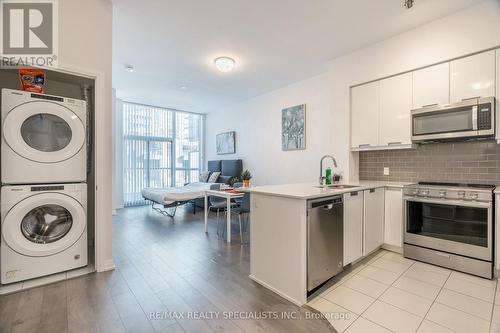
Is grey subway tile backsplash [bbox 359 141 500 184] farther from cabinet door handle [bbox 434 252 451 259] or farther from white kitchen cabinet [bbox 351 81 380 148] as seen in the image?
cabinet door handle [bbox 434 252 451 259]

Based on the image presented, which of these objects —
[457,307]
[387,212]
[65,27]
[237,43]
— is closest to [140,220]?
[65,27]

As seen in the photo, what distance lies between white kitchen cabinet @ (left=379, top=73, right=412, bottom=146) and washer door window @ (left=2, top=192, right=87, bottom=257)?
3.74 m

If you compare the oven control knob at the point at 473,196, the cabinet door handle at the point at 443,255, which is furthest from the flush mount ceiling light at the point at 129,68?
the cabinet door handle at the point at 443,255

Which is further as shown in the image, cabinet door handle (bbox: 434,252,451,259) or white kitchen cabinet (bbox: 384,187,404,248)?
white kitchen cabinet (bbox: 384,187,404,248)

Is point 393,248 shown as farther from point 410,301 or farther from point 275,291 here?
point 275,291

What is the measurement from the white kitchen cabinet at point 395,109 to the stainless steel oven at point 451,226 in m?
0.68

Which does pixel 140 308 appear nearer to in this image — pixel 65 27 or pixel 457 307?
pixel 457 307

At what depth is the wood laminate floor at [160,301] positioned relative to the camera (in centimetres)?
161

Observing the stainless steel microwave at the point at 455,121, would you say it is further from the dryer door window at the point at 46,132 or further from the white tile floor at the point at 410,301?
the dryer door window at the point at 46,132

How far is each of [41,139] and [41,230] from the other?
2.91 feet

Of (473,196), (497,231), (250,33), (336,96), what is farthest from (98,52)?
(497,231)

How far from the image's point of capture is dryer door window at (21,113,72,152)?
216 cm

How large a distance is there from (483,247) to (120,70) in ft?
18.3

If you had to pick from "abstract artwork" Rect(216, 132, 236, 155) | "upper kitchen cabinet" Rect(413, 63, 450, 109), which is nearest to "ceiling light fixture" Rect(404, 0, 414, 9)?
"upper kitchen cabinet" Rect(413, 63, 450, 109)
